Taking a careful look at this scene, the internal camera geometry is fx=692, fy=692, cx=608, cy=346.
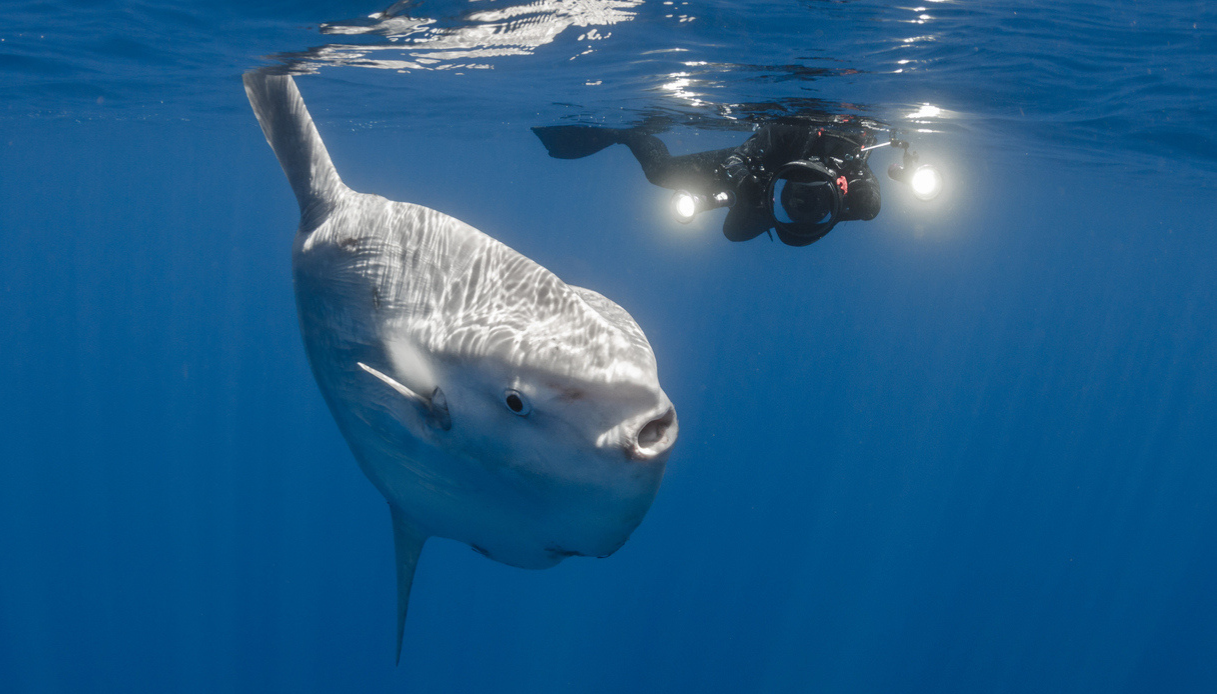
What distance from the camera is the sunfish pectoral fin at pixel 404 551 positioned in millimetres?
3213

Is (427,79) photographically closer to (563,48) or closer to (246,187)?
(563,48)

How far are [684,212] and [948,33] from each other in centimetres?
355

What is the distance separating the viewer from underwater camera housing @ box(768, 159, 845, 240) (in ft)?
19.0

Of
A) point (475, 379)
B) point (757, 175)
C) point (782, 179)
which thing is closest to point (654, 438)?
point (475, 379)

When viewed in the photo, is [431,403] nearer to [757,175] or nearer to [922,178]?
[757,175]

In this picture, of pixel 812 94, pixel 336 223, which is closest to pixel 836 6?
pixel 812 94

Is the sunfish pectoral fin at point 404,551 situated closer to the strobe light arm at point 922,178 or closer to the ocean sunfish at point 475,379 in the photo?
the ocean sunfish at point 475,379

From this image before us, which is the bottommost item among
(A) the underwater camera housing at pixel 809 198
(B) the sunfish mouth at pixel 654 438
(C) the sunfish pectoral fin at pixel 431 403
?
(C) the sunfish pectoral fin at pixel 431 403

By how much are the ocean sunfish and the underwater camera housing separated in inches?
157

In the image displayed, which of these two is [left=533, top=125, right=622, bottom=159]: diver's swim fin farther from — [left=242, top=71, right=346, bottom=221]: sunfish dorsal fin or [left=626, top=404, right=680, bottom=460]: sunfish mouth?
[left=626, top=404, right=680, bottom=460]: sunfish mouth

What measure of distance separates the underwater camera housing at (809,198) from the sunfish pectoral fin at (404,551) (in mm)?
4162

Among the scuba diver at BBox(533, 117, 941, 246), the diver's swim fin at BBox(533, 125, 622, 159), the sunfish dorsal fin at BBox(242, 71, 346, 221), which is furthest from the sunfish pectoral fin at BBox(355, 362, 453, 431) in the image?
the diver's swim fin at BBox(533, 125, 622, 159)

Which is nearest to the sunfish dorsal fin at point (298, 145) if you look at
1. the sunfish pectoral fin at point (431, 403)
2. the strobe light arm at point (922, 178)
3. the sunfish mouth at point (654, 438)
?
the sunfish pectoral fin at point (431, 403)

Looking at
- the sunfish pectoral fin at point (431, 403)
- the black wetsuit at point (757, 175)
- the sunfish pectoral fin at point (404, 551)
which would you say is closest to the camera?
the sunfish pectoral fin at point (431, 403)
